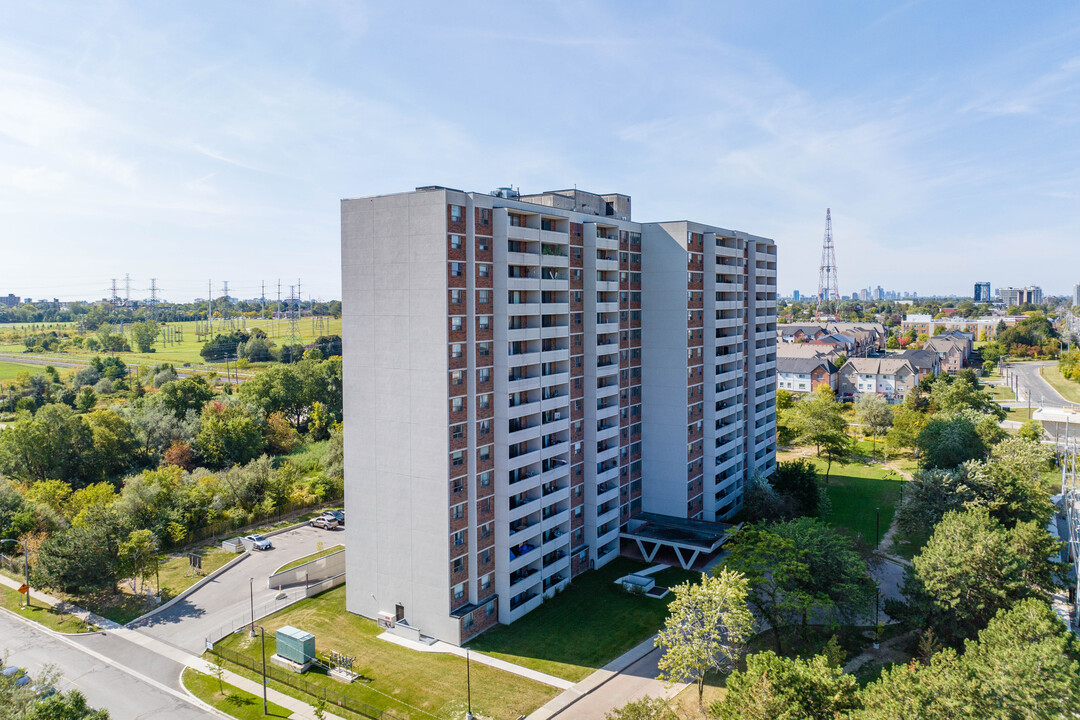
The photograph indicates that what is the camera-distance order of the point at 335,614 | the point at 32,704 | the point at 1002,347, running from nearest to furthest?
the point at 32,704 → the point at 335,614 → the point at 1002,347

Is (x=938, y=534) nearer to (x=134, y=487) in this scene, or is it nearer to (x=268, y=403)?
(x=134, y=487)

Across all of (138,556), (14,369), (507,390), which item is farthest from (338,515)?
(14,369)

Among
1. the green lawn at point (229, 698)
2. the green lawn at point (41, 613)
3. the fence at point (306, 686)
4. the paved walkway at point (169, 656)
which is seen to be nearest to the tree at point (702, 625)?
the fence at point (306, 686)

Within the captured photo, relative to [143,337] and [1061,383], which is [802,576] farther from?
[143,337]

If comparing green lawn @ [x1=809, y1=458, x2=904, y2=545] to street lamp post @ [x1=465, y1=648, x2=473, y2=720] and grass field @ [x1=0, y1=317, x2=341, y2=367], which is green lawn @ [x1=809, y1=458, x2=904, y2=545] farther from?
grass field @ [x1=0, y1=317, x2=341, y2=367]

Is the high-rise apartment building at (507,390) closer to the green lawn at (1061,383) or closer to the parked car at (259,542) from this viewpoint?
the parked car at (259,542)

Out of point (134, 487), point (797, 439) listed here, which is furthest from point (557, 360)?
point (797, 439)
